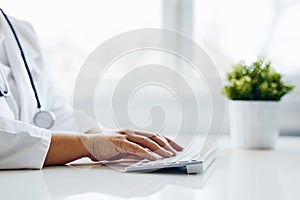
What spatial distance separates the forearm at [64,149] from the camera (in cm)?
100

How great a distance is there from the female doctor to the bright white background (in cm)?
47

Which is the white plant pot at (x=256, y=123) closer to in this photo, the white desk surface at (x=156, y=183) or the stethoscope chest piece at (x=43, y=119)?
the white desk surface at (x=156, y=183)

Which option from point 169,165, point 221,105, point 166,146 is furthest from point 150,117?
Result: point 221,105

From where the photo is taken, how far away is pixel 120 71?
1.86 m

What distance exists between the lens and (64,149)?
3.30ft

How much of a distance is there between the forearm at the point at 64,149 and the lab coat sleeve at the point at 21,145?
0.09ft

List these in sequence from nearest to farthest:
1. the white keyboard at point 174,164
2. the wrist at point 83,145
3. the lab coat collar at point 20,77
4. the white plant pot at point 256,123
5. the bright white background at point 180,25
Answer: the white keyboard at point 174,164 < the wrist at point 83,145 < the lab coat collar at point 20,77 < the white plant pot at point 256,123 < the bright white background at point 180,25

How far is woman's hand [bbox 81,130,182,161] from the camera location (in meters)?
1.00

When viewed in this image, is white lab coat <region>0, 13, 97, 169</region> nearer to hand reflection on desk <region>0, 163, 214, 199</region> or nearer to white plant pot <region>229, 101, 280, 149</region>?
hand reflection on desk <region>0, 163, 214, 199</region>

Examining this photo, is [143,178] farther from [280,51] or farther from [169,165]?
[280,51]

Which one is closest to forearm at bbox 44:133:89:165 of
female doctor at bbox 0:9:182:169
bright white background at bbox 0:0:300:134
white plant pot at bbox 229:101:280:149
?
female doctor at bbox 0:9:182:169

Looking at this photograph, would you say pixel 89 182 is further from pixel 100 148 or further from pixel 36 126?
pixel 36 126

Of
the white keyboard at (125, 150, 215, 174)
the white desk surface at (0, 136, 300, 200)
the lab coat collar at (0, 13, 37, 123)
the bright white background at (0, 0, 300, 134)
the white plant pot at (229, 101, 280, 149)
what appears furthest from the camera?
the bright white background at (0, 0, 300, 134)

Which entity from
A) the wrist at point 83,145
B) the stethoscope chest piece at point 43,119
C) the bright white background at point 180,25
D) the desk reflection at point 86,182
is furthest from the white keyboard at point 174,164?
the bright white background at point 180,25
